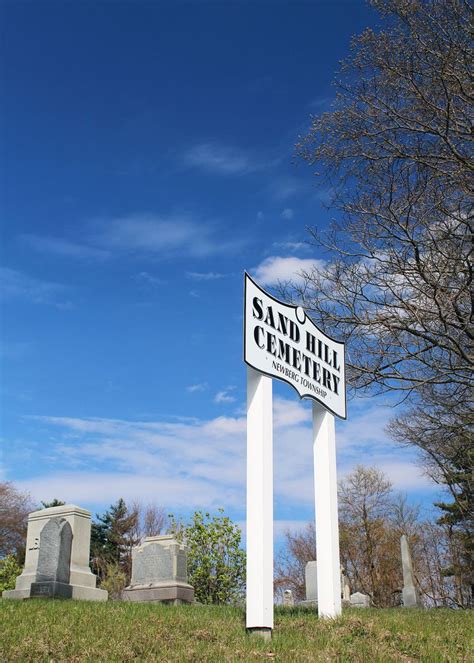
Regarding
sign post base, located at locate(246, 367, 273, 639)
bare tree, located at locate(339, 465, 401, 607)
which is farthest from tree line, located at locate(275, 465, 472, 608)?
sign post base, located at locate(246, 367, 273, 639)

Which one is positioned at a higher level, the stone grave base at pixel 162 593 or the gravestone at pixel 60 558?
the gravestone at pixel 60 558

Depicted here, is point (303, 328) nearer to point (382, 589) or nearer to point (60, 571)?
point (60, 571)

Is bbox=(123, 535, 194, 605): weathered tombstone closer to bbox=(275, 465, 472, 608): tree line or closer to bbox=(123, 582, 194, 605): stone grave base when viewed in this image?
bbox=(123, 582, 194, 605): stone grave base

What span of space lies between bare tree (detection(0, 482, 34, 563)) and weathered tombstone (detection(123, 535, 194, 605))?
26501mm

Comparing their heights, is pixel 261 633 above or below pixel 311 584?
below

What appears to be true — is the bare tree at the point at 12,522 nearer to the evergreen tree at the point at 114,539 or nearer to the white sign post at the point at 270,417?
the evergreen tree at the point at 114,539

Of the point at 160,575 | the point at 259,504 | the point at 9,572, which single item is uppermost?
the point at 259,504

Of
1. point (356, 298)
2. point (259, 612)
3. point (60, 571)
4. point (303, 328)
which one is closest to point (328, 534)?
point (259, 612)

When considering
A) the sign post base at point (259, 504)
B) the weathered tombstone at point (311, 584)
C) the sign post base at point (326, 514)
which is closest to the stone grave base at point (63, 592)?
the weathered tombstone at point (311, 584)

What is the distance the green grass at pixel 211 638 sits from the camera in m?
6.24

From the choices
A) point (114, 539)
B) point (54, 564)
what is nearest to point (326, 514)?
point (54, 564)

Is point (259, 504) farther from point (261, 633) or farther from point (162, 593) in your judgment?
point (162, 593)

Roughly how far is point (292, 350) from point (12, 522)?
128 ft

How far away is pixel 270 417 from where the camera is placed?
851 cm
